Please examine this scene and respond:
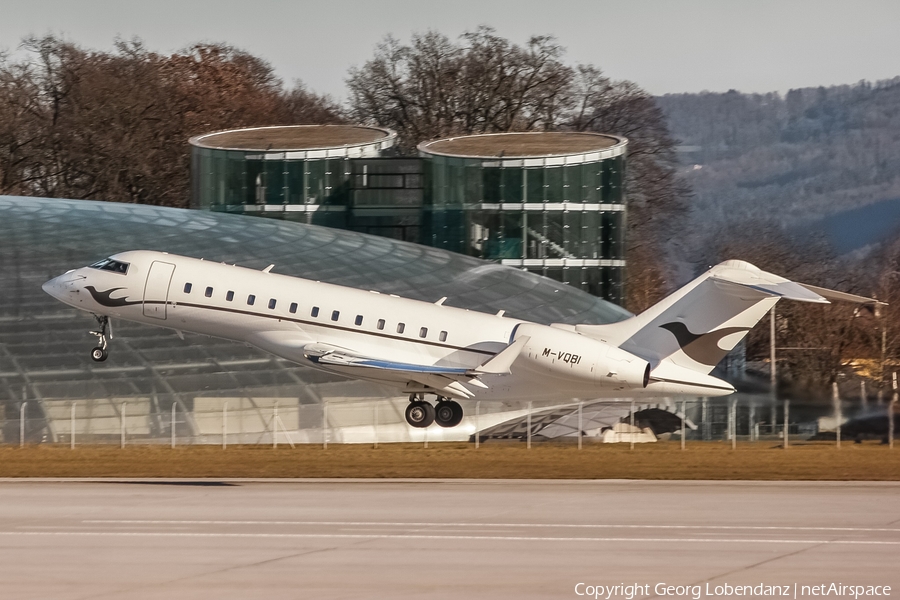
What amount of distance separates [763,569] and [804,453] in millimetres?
22659

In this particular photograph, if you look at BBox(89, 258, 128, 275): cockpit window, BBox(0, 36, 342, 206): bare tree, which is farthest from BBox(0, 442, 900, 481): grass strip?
BBox(0, 36, 342, 206): bare tree

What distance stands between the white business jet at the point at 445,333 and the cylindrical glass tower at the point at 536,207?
2823 cm

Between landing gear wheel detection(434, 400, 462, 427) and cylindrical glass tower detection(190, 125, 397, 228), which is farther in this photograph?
cylindrical glass tower detection(190, 125, 397, 228)

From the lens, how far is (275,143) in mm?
71125

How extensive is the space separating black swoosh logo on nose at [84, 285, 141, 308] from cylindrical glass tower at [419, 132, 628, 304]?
30.0 m

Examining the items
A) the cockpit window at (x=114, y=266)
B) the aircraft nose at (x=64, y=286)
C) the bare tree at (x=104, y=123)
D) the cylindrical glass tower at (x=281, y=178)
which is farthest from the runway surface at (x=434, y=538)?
the bare tree at (x=104, y=123)

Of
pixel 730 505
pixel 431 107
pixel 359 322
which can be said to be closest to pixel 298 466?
pixel 359 322

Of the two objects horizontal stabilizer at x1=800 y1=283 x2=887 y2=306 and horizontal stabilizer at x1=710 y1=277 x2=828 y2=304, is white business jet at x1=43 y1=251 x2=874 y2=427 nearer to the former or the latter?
horizontal stabilizer at x1=710 y1=277 x2=828 y2=304

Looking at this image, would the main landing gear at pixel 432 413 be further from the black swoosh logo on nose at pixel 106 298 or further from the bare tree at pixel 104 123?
the bare tree at pixel 104 123

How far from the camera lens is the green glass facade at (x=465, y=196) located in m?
66.4

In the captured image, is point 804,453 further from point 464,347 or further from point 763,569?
point 763,569

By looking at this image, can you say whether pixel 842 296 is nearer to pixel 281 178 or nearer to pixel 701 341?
pixel 701 341

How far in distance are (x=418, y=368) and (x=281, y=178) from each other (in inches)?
1337

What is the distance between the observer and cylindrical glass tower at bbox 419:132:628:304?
66250mm
